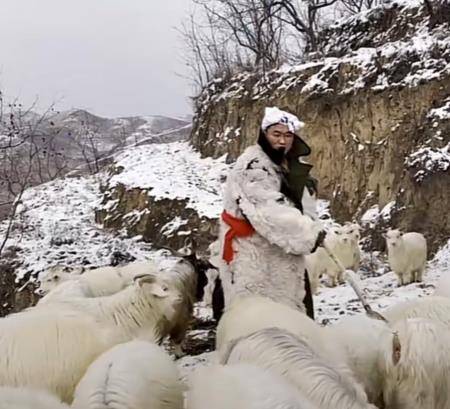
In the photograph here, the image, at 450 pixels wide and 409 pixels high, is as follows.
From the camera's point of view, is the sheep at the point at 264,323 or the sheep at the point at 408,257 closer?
the sheep at the point at 264,323

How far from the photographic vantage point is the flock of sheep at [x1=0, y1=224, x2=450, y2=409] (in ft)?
9.16

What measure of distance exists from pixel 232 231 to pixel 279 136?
29.5 inches

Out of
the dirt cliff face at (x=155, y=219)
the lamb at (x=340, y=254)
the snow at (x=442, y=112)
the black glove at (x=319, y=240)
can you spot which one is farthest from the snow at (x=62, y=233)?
the black glove at (x=319, y=240)

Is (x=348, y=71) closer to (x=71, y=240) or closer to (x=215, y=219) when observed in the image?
(x=215, y=219)

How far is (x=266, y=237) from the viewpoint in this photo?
4281 millimetres

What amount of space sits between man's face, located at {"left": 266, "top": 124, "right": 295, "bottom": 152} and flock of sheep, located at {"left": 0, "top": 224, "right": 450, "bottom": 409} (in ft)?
3.59

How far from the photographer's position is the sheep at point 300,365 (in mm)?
2797

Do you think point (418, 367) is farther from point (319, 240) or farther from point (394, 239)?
point (394, 239)

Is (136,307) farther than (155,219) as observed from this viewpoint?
No

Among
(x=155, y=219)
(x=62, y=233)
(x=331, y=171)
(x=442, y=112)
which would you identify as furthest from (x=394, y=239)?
(x=62, y=233)

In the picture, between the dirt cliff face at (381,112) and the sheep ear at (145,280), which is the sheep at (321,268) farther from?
the sheep ear at (145,280)

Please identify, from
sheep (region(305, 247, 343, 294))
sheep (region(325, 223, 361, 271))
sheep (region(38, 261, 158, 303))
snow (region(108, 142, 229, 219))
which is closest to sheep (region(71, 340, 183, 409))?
sheep (region(38, 261, 158, 303))

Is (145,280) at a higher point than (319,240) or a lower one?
lower

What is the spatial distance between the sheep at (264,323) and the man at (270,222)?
0.84ft
